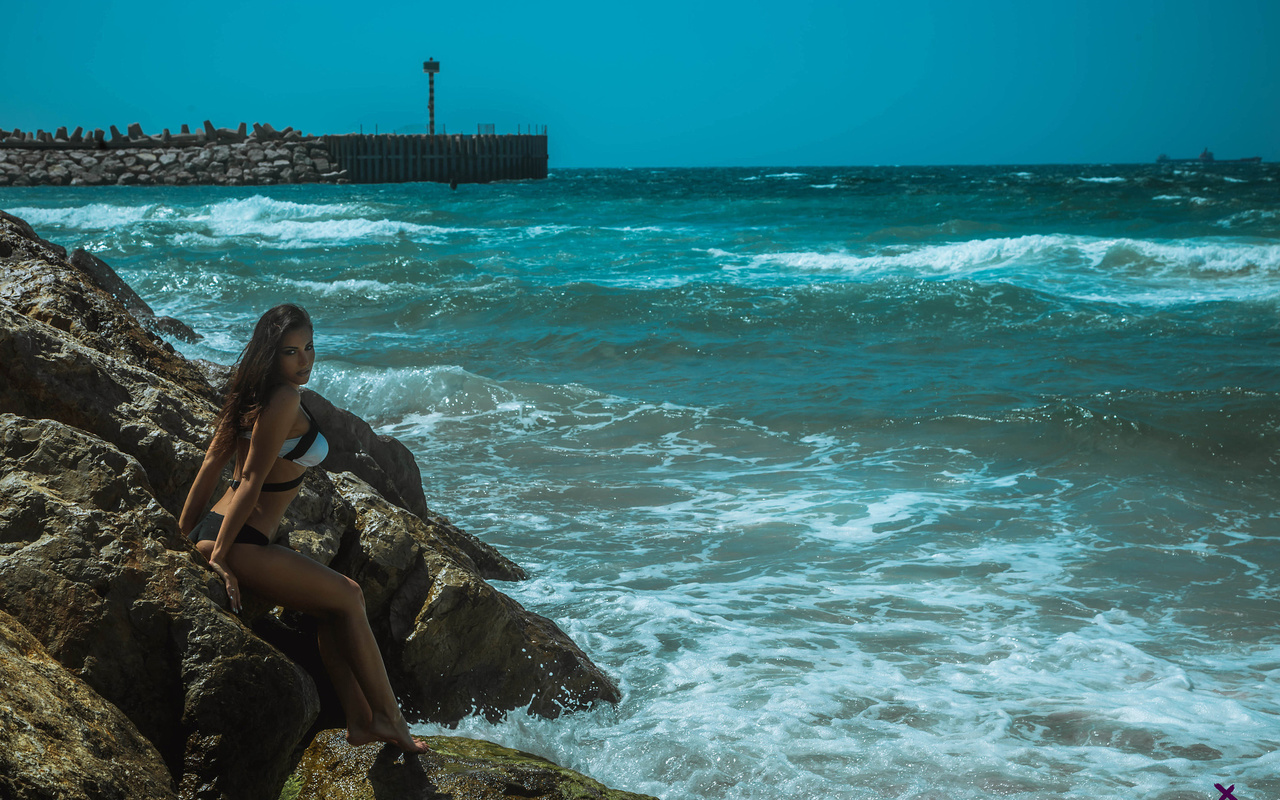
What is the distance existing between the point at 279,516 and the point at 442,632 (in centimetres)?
87

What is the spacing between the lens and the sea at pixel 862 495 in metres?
3.70

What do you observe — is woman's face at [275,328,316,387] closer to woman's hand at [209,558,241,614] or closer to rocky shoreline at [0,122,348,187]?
woman's hand at [209,558,241,614]

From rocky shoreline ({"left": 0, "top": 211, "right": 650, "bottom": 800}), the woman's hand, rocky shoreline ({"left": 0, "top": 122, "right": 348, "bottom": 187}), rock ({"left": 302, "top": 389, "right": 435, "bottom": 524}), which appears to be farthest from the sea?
rocky shoreline ({"left": 0, "top": 122, "right": 348, "bottom": 187})

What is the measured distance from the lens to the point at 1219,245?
19312mm

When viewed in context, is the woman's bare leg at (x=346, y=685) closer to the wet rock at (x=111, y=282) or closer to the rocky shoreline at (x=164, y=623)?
the rocky shoreline at (x=164, y=623)

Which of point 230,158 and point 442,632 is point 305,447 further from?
point 230,158

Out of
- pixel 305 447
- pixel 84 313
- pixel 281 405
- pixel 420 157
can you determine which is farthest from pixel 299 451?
pixel 420 157

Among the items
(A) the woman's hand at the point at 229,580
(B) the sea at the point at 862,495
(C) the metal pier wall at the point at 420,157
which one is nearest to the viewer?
(A) the woman's hand at the point at 229,580

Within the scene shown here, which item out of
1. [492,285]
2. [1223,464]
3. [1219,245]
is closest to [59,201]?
[492,285]

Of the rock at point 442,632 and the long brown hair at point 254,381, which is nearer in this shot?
the long brown hair at point 254,381

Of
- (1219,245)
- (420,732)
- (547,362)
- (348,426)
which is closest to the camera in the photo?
(420,732)

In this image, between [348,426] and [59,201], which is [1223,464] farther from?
[59,201]

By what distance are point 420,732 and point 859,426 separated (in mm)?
5774

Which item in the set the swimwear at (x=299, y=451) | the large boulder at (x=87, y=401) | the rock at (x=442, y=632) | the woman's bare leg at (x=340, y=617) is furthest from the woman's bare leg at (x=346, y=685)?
the large boulder at (x=87, y=401)
